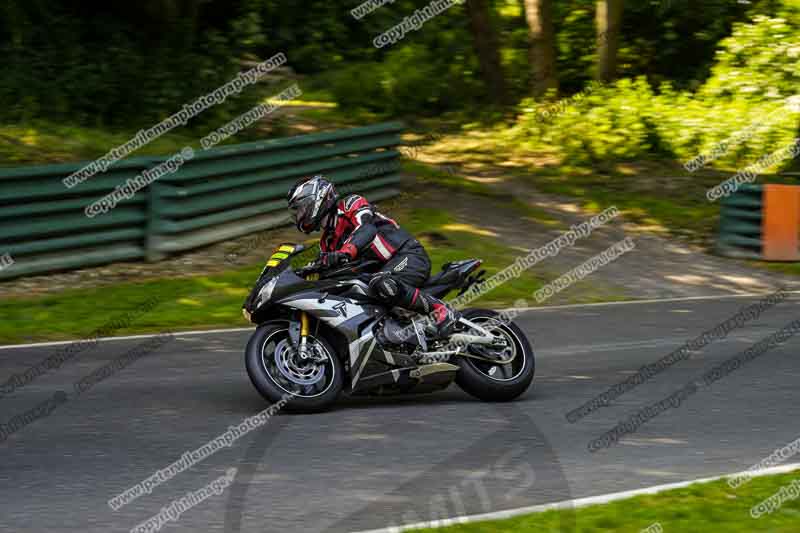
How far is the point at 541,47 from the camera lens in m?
23.5

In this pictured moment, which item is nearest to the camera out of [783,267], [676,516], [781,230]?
[676,516]

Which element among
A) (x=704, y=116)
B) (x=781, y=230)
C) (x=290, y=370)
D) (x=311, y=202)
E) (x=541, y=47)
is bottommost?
(x=781, y=230)

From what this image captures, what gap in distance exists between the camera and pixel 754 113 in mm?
20953

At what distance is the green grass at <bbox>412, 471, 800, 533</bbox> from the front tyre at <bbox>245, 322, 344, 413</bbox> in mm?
2731

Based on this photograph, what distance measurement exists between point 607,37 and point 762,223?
7.68 meters

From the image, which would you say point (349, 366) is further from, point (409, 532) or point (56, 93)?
point (56, 93)

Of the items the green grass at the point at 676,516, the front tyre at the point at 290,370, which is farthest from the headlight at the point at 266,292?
the green grass at the point at 676,516

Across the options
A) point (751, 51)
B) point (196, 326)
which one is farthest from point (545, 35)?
point (196, 326)

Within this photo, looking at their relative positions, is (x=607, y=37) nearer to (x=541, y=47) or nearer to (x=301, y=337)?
(x=541, y=47)

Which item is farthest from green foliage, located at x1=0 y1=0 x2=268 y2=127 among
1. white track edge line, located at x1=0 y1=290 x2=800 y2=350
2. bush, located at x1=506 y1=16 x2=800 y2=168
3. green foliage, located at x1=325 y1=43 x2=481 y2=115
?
white track edge line, located at x1=0 y1=290 x2=800 y2=350

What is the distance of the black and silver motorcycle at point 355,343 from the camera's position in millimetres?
8422

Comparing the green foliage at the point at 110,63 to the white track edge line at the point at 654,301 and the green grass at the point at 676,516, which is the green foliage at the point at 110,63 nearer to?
the white track edge line at the point at 654,301

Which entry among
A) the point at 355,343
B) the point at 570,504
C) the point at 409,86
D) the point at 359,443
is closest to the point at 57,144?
the point at 409,86

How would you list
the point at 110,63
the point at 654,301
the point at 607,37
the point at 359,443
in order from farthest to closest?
the point at 607,37
the point at 110,63
the point at 654,301
the point at 359,443
